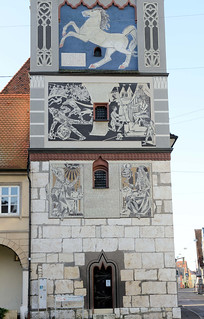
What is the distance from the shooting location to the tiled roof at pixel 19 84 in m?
28.4

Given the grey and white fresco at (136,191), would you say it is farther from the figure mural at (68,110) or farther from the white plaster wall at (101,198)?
the figure mural at (68,110)

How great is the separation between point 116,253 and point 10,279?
500 cm

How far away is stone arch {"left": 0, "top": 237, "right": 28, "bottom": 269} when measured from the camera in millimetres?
22483

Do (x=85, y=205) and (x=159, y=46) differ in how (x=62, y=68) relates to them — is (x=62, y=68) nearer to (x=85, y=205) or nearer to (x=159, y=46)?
(x=159, y=46)

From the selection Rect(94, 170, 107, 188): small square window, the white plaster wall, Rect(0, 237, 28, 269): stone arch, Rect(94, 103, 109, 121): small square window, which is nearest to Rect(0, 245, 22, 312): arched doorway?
Rect(0, 237, 28, 269): stone arch

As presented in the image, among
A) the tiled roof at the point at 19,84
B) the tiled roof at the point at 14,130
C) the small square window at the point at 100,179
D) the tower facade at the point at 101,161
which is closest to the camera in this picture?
the tower facade at the point at 101,161

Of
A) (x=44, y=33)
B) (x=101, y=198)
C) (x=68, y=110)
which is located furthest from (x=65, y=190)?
(x=44, y=33)

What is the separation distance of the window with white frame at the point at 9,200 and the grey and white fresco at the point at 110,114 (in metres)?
2.69

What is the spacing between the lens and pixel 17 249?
22.7 metres

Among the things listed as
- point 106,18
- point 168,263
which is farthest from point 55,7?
point 168,263

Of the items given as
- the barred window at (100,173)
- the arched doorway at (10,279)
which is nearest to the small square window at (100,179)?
the barred window at (100,173)

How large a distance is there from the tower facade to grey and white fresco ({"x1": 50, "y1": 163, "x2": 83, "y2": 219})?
4 cm

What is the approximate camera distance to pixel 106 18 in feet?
79.8

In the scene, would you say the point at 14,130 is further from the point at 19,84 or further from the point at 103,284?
the point at 103,284
